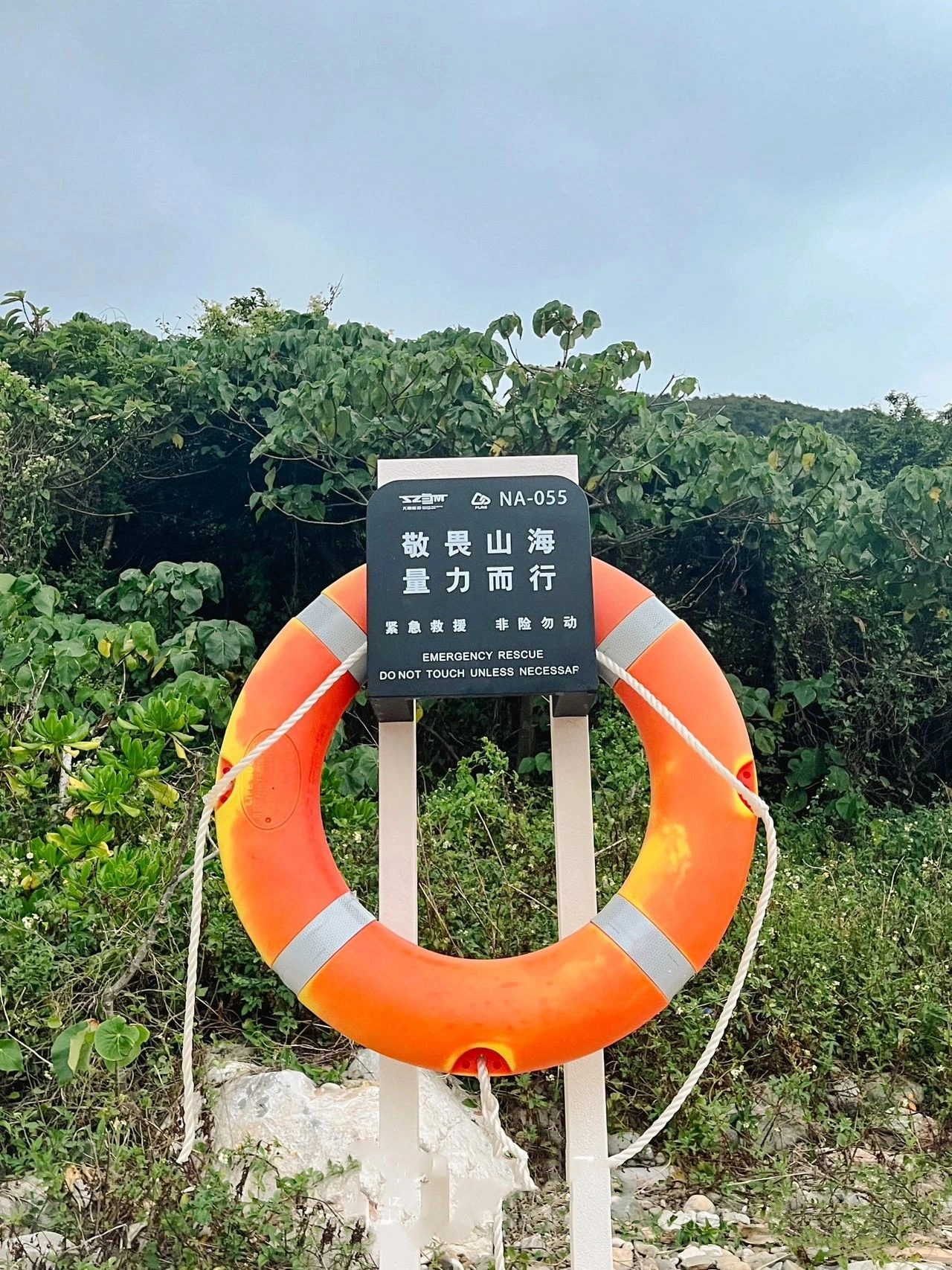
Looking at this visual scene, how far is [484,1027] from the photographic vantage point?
3.90 feet

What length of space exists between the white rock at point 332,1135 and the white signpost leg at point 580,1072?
0.31 metres

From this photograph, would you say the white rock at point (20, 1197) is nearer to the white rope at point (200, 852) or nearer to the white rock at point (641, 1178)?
the white rope at point (200, 852)

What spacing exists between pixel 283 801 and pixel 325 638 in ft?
0.75

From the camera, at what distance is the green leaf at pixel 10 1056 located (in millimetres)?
1769

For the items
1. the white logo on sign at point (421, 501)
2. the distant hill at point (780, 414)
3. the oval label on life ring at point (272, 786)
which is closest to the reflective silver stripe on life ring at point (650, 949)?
the oval label on life ring at point (272, 786)

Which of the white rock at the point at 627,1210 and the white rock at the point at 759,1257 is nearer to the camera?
the white rock at the point at 759,1257

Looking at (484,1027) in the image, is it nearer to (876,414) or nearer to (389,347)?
(389,347)

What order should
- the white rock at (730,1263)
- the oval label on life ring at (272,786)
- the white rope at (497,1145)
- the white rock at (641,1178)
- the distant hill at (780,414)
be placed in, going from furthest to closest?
the distant hill at (780,414) → the white rock at (641,1178) → the white rock at (730,1263) → the oval label on life ring at (272,786) → the white rope at (497,1145)

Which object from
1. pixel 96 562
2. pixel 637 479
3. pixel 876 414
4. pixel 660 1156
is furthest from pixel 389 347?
pixel 876 414

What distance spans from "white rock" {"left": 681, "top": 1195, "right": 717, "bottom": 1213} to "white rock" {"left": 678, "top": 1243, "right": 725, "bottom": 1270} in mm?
137

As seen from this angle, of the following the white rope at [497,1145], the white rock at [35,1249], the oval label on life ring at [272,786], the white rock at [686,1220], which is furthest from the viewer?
the white rock at [686,1220]

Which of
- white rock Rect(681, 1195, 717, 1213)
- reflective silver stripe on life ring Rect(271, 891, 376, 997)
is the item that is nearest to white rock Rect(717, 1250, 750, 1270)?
white rock Rect(681, 1195, 717, 1213)

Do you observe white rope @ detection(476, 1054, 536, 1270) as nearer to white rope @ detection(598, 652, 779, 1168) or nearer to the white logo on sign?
white rope @ detection(598, 652, 779, 1168)

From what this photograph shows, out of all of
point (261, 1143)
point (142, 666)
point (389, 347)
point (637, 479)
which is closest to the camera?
point (261, 1143)
